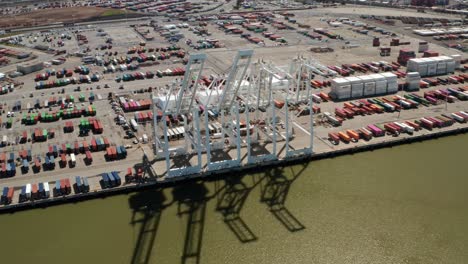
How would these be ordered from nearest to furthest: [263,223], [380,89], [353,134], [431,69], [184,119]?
[263,223] → [184,119] → [353,134] → [380,89] → [431,69]

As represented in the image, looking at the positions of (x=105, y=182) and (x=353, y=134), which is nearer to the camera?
(x=105, y=182)

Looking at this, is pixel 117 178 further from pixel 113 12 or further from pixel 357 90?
pixel 113 12

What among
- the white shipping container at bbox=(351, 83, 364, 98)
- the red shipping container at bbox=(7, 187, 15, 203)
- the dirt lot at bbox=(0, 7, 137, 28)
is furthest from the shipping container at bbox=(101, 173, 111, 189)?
the dirt lot at bbox=(0, 7, 137, 28)

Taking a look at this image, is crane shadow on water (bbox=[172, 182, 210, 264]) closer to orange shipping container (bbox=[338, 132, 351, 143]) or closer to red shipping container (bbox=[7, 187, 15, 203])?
red shipping container (bbox=[7, 187, 15, 203])

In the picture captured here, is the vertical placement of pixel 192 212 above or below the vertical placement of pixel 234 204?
below

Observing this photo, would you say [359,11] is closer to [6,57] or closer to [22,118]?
[6,57]

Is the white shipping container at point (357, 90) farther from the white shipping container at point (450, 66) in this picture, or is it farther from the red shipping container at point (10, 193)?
the red shipping container at point (10, 193)

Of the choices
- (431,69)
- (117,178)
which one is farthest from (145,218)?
(431,69)

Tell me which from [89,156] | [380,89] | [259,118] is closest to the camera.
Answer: [89,156]
